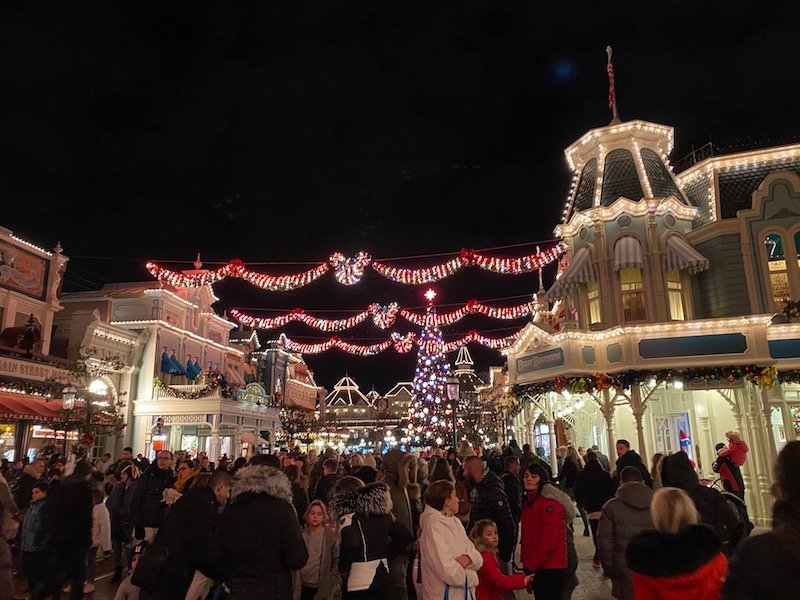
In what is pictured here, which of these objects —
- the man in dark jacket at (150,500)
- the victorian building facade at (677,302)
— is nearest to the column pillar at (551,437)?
the victorian building facade at (677,302)

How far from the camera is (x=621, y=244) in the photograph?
18.8m

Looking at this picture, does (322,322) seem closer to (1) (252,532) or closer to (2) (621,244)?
(2) (621,244)

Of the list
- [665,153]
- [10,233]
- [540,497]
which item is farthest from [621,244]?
[10,233]

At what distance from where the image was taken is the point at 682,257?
59.8ft

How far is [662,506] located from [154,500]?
6.76 meters

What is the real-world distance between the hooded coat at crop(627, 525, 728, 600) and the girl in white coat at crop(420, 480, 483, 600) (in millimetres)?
1416

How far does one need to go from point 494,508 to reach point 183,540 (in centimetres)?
338

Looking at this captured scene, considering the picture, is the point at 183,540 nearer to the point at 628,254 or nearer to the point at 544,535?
the point at 544,535

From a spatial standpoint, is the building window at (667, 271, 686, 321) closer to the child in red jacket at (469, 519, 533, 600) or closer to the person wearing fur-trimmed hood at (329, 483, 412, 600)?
the child in red jacket at (469, 519, 533, 600)

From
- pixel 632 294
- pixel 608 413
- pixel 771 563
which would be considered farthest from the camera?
pixel 632 294

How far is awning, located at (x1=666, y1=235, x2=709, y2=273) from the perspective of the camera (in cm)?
1816

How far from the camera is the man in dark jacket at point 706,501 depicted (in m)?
5.95

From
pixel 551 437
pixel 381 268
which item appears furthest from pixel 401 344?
pixel 551 437

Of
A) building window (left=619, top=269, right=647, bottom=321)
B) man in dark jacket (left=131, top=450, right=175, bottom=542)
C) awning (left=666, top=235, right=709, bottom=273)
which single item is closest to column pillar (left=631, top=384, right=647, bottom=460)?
building window (left=619, top=269, right=647, bottom=321)
